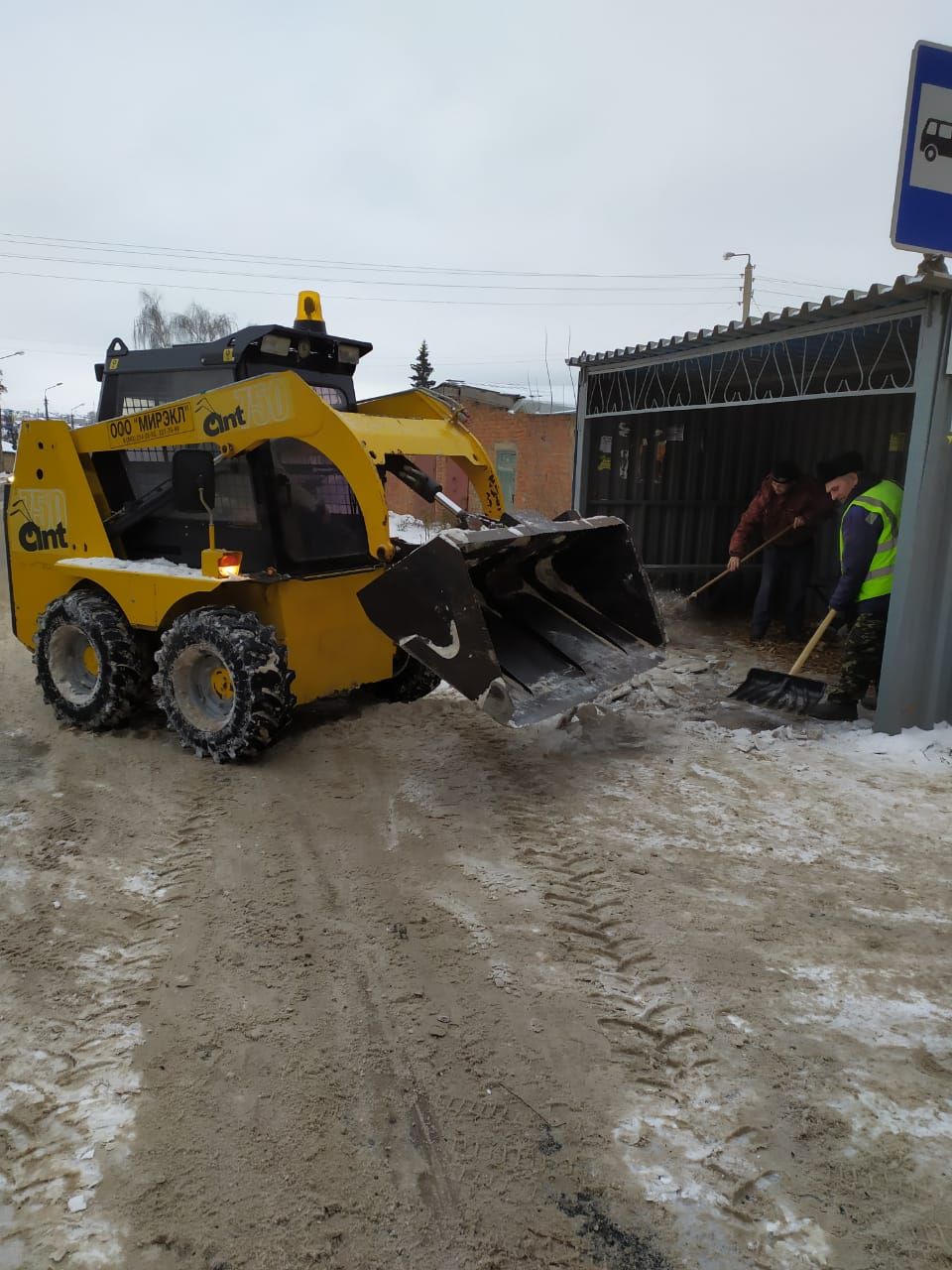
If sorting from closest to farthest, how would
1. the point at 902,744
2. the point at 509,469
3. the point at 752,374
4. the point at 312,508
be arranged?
the point at 312,508
the point at 902,744
the point at 752,374
the point at 509,469

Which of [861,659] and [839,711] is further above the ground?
[861,659]

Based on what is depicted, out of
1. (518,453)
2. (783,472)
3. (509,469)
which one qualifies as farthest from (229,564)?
(509,469)

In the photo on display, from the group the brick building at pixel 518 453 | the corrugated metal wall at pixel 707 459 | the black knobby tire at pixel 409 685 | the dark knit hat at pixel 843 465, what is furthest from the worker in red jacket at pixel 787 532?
the brick building at pixel 518 453

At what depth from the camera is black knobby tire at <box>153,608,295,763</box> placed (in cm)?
461

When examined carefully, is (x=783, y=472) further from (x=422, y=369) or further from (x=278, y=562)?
(x=422, y=369)

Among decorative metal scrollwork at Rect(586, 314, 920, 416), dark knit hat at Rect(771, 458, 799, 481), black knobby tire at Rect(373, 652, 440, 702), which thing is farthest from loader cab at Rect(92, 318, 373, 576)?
dark knit hat at Rect(771, 458, 799, 481)

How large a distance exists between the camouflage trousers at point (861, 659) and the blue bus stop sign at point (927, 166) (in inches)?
91.4

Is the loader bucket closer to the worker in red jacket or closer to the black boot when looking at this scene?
the black boot

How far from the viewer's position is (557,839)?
13.2 feet

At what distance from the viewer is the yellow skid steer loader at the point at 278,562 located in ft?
14.6

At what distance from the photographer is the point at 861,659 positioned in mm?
5820

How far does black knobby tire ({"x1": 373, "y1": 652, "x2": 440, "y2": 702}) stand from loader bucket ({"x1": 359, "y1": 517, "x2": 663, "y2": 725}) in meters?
1.01

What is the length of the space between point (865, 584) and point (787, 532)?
9.16 feet

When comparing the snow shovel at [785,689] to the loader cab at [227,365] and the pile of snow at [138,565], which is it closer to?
the loader cab at [227,365]
